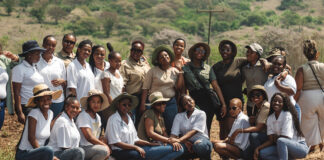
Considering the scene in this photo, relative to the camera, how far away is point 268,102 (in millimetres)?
6199

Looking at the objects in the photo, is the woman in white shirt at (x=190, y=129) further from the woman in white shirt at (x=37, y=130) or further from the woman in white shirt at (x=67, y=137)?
the woman in white shirt at (x=37, y=130)

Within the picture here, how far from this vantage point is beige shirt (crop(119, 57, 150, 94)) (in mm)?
6582

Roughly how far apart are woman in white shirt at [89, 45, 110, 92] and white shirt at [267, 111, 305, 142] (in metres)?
2.45

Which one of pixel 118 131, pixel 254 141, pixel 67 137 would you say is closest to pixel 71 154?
pixel 67 137

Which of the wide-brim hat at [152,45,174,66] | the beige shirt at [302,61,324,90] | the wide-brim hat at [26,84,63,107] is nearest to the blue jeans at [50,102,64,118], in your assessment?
the wide-brim hat at [26,84,63,107]

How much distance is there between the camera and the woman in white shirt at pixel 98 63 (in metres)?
6.29

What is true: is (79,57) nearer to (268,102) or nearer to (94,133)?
(94,133)

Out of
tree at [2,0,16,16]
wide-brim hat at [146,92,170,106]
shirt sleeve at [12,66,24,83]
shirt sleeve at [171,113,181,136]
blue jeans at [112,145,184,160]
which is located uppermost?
tree at [2,0,16,16]

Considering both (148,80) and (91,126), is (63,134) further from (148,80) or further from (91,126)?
(148,80)

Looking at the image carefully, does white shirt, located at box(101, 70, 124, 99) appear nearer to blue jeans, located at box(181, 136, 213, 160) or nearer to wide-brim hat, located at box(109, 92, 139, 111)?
wide-brim hat, located at box(109, 92, 139, 111)

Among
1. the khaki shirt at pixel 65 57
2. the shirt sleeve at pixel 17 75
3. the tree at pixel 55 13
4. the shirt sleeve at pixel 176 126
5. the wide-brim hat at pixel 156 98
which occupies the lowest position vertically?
the shirt sleeve at pixel 176 126

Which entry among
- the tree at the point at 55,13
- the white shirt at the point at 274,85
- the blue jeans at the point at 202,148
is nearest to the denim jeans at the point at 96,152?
the blue jeans at the point at 202,148

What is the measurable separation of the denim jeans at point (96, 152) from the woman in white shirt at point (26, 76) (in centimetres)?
97

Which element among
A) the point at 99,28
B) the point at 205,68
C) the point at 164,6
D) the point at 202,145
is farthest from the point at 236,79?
the point at 164,6
